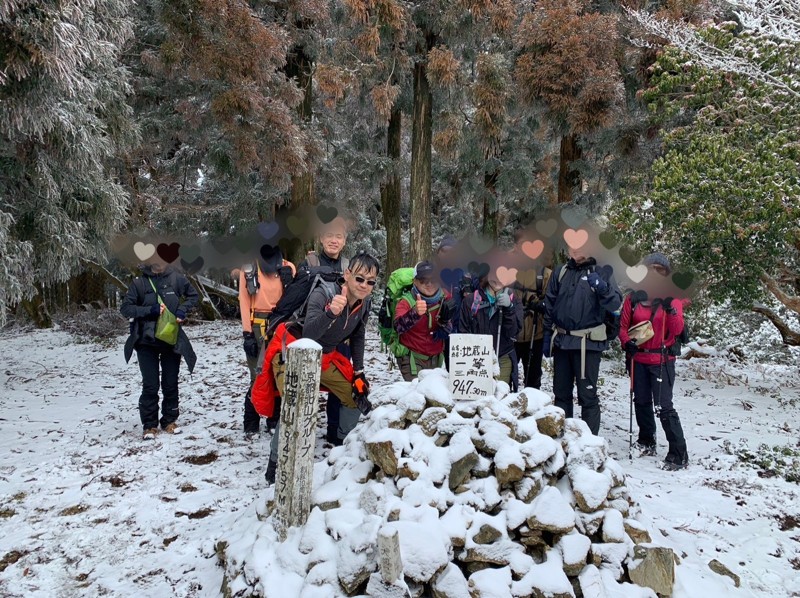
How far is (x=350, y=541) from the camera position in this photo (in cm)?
279

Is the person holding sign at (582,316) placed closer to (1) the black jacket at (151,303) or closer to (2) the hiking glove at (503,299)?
(2) the hiking glove at (503,299)

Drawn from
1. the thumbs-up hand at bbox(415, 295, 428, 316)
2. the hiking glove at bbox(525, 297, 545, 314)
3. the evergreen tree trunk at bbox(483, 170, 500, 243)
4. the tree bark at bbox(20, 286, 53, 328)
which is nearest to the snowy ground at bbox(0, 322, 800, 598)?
the hiking glove at bbox(525, 297, 545, 314)

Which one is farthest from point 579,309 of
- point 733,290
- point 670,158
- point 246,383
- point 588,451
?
point 246,383

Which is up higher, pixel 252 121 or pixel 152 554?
pixel 252 121

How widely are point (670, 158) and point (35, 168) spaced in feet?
23.5

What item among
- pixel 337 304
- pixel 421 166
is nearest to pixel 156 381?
pixel 337 304

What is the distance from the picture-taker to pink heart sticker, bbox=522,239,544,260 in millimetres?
5468

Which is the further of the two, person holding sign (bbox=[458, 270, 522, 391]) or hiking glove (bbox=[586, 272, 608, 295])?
person holding sign (bbox=[458, 270, 522, 391])

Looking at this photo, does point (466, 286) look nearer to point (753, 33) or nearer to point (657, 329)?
point (657, 329)

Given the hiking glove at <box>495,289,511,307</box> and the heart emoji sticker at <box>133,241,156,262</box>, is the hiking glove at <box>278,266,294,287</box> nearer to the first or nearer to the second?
the heart emoji sticker at <box>133,241,156,262</box>

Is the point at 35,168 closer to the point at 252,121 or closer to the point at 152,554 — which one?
the point at 252,121

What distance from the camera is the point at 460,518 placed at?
292 cm

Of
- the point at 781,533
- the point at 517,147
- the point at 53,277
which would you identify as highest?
the point at 517,147

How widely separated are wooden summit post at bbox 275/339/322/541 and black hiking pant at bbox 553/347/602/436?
96.6 inches
